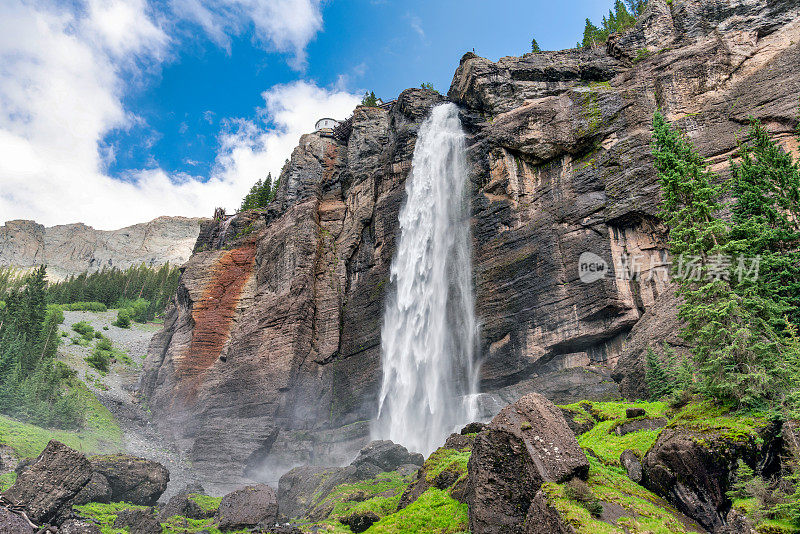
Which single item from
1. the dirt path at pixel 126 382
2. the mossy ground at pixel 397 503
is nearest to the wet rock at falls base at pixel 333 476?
the mossy ground at pixel 397 503

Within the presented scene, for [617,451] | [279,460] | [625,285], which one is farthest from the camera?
[279,460]

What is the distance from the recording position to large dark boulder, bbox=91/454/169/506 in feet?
83.6

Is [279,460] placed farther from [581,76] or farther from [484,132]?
[581,76]

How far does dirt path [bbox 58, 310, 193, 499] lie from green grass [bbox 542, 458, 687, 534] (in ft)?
90.6

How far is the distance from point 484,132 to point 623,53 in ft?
43.2

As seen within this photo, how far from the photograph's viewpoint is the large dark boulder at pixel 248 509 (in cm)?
2189

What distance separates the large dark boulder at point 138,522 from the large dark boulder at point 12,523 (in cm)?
493

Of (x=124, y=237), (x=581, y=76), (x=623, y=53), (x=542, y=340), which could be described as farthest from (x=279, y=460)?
(x=124, y=237)

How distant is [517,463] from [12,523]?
14477 mm

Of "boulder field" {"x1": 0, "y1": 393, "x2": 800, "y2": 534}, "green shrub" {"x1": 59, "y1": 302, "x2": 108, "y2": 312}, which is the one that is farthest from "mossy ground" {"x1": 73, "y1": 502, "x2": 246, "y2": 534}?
"green shrub" {"x1": 59, "y1": 302, "x2": 108, "y2": 312}

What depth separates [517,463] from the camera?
469 inches

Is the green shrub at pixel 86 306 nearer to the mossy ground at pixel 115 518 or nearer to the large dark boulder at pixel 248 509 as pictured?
the mossy ground at pixel 115 518

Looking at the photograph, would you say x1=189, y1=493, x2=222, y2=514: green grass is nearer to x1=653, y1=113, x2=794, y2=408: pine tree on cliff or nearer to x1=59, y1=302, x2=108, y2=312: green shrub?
x1=653, y1=113, x2=794, y2=408: pine tree on cliff

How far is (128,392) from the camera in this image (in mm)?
56469
